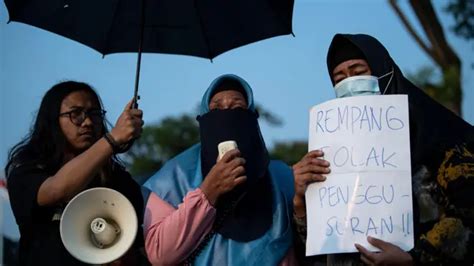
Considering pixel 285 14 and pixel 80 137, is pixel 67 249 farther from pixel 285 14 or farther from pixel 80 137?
pixel 285 14

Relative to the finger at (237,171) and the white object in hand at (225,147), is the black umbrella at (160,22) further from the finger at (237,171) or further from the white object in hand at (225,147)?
the finger at (237,171)

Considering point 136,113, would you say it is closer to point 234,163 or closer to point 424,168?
point 234,163

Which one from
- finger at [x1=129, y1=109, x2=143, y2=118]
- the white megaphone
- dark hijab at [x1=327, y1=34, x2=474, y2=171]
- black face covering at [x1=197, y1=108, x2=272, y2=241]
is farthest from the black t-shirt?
dark hijab at [x1=327, y1=34, x2=474, y2=171]

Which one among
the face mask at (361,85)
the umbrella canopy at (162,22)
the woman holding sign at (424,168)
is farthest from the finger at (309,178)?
the umbrella canopy at (162,22)

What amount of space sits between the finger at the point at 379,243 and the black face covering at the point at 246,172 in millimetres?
610

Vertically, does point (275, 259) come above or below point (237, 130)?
below

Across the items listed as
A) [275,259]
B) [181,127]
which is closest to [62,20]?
[275,259]

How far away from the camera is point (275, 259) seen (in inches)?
151

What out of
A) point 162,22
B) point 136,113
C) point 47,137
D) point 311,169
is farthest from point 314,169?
point 162,22

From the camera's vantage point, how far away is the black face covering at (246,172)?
3885 millimetres

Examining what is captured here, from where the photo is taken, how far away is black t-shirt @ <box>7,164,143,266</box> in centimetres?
381

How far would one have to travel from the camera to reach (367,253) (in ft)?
11.2

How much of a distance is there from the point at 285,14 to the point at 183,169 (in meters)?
1.09

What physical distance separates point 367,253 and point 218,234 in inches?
29.0
